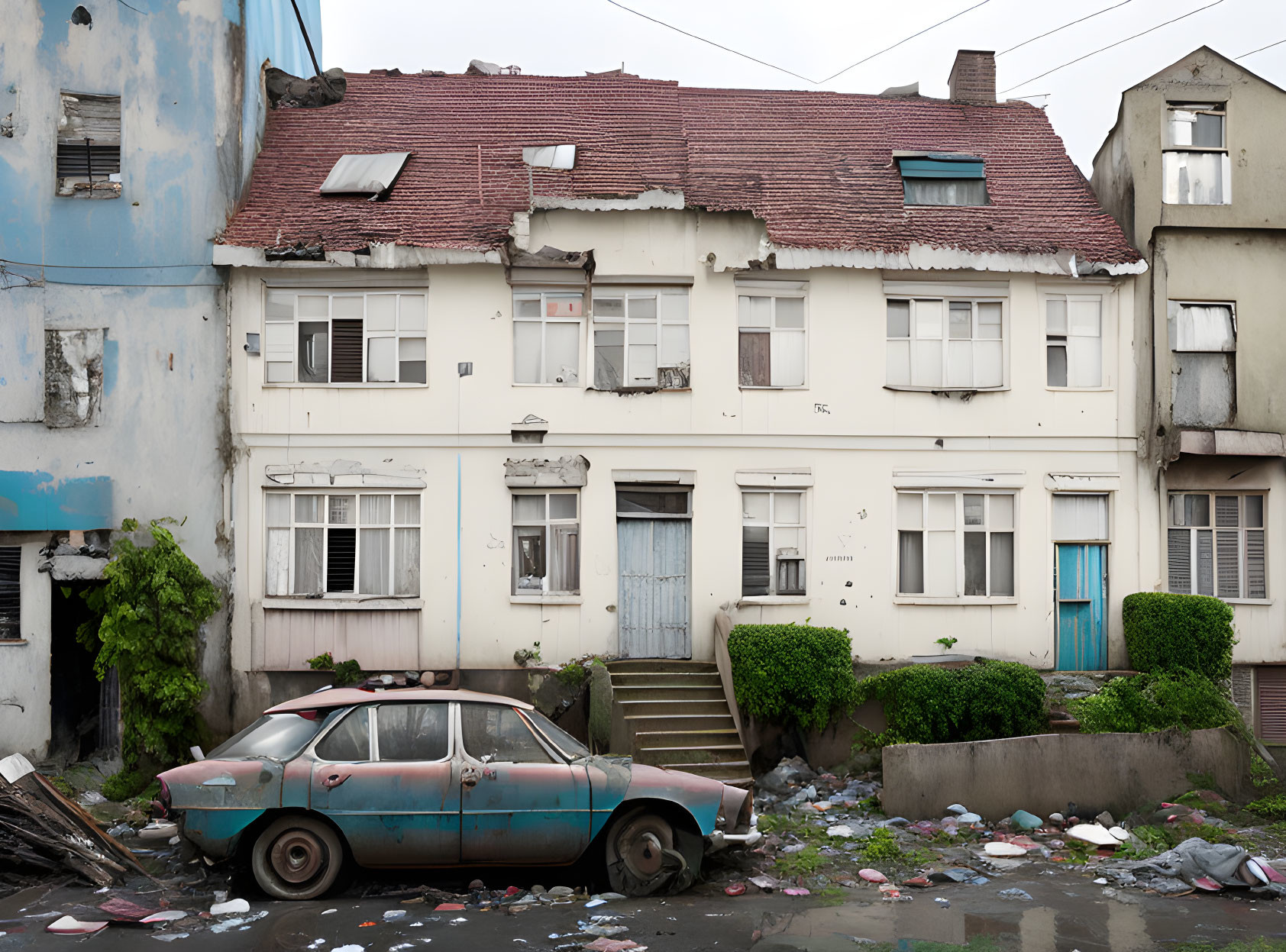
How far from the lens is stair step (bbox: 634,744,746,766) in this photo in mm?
12266

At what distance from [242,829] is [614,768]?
3.02 m

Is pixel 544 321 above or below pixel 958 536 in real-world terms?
above

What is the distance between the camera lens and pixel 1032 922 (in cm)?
812

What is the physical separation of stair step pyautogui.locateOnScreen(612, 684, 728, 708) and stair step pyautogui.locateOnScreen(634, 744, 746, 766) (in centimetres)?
90

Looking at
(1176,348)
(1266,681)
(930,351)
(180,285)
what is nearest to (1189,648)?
(1266,681)

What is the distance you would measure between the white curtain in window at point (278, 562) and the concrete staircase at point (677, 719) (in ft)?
15.3

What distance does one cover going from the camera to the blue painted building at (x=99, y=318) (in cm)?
1367

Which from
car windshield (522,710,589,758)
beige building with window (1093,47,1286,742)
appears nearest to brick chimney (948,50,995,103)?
beige building with window (1093,47,1286,742)

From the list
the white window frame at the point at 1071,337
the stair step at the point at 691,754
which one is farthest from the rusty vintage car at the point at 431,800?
the white window frame at the point at 1071,337

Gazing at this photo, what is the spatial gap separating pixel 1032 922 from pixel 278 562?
10.5m

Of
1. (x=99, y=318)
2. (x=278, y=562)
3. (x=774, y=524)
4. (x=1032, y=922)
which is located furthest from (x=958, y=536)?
(x=99, y=318)

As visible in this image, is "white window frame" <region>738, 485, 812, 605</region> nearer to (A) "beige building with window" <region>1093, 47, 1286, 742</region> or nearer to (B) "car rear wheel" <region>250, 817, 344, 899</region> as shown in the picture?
(A) "beige building with window" <region>1093, 47, 1286, 742</region>

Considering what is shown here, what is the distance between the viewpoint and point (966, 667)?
13.2m

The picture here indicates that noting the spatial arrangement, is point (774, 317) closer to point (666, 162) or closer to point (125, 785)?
point (666, 162)
